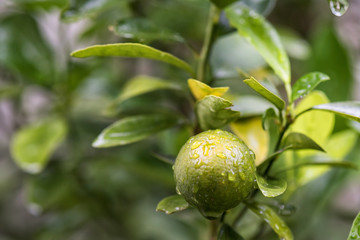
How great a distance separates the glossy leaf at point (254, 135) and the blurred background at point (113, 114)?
0.10 m

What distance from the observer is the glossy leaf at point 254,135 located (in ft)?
2.19

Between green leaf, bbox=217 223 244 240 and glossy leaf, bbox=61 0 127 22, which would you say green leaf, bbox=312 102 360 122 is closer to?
green leaf, bbox=217 223 244 240

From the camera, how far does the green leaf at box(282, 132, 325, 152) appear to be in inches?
20.0

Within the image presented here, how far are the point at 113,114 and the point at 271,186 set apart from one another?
431 mm

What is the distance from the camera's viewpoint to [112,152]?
1.12 metres

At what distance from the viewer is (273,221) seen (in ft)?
Answer: 1.66

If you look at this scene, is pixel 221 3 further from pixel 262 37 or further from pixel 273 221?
pixel 273 221

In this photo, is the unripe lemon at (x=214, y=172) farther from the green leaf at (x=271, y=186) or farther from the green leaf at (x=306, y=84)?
the green leaf at (x=306, y=84)

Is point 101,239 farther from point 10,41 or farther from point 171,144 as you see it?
point 10,41

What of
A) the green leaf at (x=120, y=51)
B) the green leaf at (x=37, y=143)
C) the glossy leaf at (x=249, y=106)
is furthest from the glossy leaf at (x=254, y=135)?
the green leaf at (x=37, y=143)

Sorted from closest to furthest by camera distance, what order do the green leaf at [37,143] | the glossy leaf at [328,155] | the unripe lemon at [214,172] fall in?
1. the unripe lemon at [214,172]
2. the glossy leaf at [328,155]
3. the green leaf at [37,143]

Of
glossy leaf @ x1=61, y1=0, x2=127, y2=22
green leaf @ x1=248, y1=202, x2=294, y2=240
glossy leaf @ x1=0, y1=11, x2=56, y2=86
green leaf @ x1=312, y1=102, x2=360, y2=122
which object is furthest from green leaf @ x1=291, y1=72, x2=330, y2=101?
glossy leaf @ x1=0, y1=11, x2=56, y2=86

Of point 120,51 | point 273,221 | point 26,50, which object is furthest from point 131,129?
point 26,50

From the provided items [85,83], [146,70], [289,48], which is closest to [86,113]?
[85,83]
